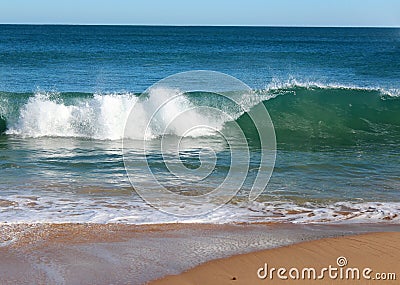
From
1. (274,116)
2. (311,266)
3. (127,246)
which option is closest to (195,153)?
(274,116)

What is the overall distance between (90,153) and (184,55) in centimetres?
3221

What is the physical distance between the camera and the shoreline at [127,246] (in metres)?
5.17

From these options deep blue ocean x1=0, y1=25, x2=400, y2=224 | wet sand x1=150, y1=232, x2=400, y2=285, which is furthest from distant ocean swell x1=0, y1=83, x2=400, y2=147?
wet sand x1=150, y1=232, x2=400, y2=285

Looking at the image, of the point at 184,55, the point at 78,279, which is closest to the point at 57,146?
the point at 78,279

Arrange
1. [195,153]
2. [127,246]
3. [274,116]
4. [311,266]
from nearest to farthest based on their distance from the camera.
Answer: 1. [311,266]
2. [127,246]
3. [195,153]
4. [274,116]

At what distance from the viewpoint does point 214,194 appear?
8289mm

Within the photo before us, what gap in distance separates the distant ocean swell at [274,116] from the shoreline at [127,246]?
6.75 m

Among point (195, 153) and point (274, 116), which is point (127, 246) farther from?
point (274, 116)

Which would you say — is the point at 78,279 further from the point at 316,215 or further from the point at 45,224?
the point at 316,215

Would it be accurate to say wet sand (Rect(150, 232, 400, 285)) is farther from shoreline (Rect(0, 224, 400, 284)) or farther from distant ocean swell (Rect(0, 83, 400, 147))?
distant ocean swell (Rect(0, 83, 400, 147))

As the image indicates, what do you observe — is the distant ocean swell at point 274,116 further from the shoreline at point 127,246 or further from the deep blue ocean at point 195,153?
the shoreline at point 127,246

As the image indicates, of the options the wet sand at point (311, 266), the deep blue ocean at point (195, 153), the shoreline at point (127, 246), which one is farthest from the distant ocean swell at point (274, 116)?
the wet sand at point (311, 266)

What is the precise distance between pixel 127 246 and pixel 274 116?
442 inches

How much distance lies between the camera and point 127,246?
19.3ft
